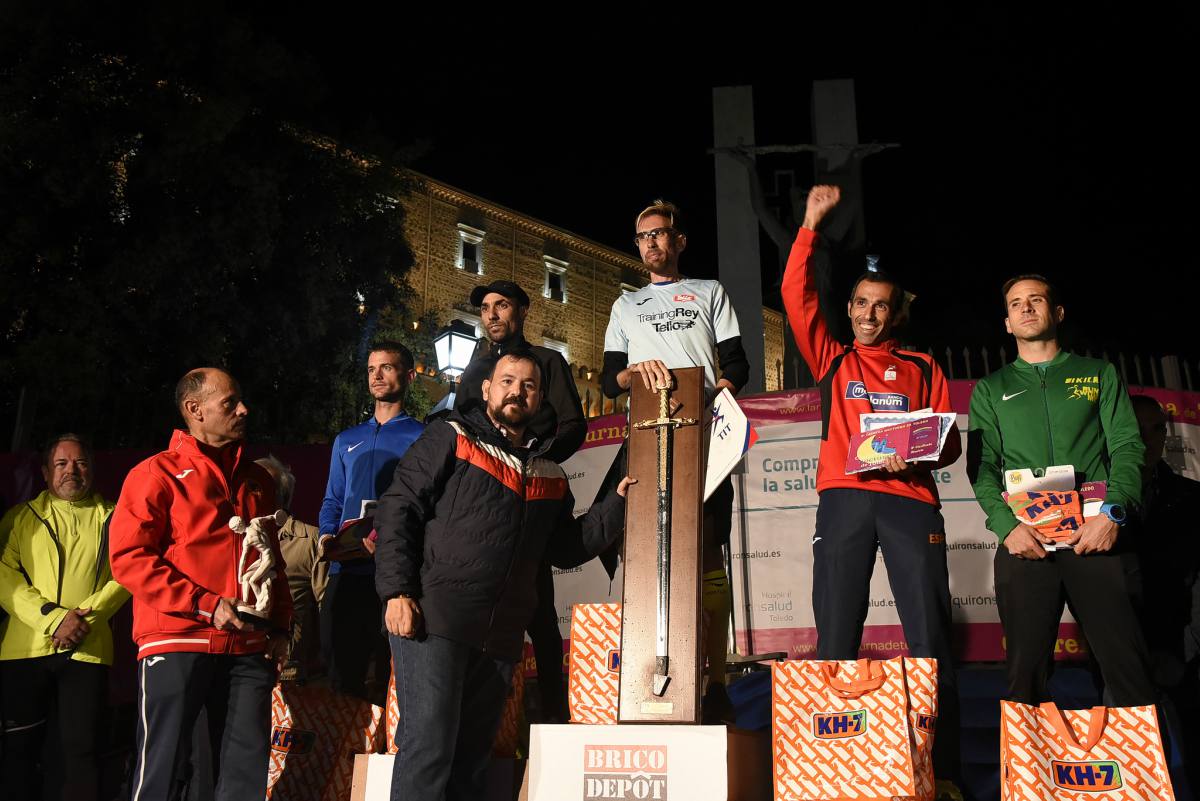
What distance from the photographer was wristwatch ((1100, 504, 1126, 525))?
356cm

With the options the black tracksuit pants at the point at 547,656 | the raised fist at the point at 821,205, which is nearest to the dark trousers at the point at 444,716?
the black tracksuit pants at the point at 547,656

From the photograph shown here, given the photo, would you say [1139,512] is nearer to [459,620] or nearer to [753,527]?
[459,620]

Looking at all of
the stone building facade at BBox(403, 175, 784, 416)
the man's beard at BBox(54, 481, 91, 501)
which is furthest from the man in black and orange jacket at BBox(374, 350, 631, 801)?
the stone building facade at BBox(403, 175, 784, 416)

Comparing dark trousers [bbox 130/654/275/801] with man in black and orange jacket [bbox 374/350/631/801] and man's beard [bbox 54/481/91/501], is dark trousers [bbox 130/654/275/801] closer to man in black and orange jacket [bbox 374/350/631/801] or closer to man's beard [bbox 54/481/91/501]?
man in black and orange jacket [bbox 374/350/631/801]

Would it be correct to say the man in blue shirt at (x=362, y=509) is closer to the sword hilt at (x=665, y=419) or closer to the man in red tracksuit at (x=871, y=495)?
the sword hilt at (x=665, y=419)

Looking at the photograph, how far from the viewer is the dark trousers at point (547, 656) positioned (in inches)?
176

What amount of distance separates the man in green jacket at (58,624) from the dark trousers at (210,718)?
131 cm

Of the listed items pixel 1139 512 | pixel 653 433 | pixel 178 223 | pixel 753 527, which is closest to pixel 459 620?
pixel 653 433

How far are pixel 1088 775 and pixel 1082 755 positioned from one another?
2.5 inches

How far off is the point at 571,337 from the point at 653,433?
133 ft

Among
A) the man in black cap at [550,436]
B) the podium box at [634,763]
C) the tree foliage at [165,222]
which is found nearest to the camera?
the podium box at [634,763]

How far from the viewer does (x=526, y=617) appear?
12.0 feet

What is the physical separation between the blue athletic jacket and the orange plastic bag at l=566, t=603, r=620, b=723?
4.03 ft

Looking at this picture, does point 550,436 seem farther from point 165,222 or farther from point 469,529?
point 165,222
